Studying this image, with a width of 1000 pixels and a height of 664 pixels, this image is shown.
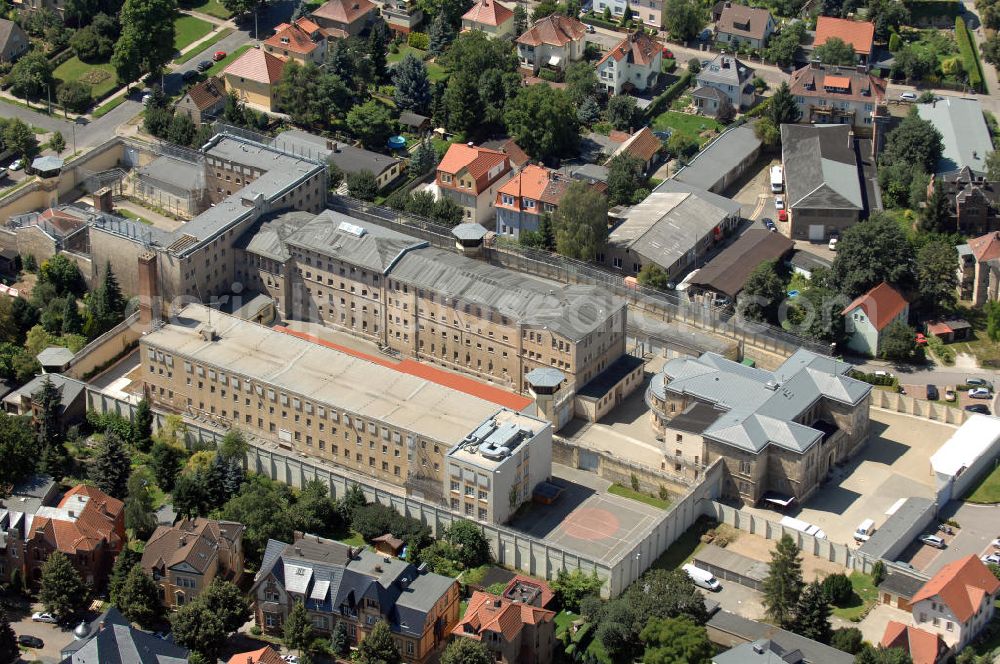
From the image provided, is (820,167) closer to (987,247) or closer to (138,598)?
(987,247)

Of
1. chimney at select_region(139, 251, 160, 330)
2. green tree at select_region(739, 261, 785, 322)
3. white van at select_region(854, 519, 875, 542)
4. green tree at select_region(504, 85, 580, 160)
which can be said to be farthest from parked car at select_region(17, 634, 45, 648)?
green tree at select_region(504, 85, 580, 160)

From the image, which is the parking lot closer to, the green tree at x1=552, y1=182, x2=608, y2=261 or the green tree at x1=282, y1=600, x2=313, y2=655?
the green tree at x1=552, y1=182, x2=608, y2=261

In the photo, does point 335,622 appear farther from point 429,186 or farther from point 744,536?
point 429,186

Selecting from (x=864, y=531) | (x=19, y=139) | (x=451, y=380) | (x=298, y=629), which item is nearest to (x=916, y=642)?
(x=864, y=531)

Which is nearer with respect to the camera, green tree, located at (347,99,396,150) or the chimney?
the chimney

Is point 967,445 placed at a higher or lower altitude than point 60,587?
higher

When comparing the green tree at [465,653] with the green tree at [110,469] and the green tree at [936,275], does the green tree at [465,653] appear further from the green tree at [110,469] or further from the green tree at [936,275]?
the green tree at [936,275]
